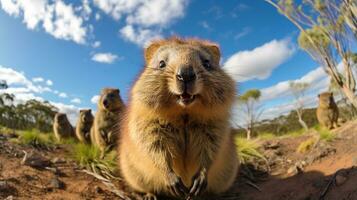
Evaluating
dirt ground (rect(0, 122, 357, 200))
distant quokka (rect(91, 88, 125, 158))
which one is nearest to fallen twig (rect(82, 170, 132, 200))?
dirt ground (rect(0, 122, 357, 200))

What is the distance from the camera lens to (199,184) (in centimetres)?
375

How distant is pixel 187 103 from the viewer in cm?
354

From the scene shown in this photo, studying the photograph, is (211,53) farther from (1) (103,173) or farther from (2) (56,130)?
(2) (56,130)

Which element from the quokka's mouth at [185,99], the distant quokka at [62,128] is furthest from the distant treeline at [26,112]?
the quokka's mouth at [185,99]

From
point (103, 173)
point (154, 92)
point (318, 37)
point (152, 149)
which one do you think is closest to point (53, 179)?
point (103, 173)

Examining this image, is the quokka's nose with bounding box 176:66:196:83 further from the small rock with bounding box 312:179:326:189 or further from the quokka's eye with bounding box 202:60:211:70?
the small rock with bounding box 312:179:326:189

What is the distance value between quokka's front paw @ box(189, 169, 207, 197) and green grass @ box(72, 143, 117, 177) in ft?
7.26

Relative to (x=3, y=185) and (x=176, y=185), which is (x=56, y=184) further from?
(x=176, y=185)

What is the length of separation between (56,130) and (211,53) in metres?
11.9

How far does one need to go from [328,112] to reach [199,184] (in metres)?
12.6

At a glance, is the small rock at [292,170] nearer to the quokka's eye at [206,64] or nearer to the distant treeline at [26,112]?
the quokka's eye at [206,64]

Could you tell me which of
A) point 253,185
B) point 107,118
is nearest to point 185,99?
point 253,185

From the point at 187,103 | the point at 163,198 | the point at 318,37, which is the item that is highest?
the point at 318,37

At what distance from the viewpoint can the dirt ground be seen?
4660 mm
